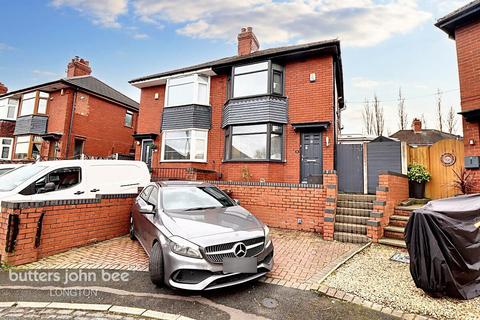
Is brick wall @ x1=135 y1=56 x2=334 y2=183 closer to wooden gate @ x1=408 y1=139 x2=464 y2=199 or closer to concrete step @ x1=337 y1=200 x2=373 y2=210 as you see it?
concrete step @ x1=337 y1=200 x2=373 y2=210

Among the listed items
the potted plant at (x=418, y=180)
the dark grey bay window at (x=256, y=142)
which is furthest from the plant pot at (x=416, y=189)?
the dark grey bay window at (x=256, y=142)

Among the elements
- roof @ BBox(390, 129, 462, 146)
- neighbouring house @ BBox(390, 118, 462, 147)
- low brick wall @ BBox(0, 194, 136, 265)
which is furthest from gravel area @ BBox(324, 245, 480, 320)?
roof @ BBox(390, 129, 462, 146)

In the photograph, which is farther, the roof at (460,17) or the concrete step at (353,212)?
the roof at (460,17)

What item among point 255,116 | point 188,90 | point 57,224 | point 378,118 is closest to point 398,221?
point 255,116

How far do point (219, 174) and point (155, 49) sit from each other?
8434mm

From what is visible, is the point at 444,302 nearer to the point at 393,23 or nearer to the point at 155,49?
the point at 393,23

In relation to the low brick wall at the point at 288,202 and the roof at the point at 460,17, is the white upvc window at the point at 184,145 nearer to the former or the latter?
the low brick wall at the point at 288,202

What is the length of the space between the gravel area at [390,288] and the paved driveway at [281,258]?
1.04 feet

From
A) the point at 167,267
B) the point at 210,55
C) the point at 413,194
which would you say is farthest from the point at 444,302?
the point at 210,55

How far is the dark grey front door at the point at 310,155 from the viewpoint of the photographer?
33.8ft

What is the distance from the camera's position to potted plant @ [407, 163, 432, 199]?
28.2ft

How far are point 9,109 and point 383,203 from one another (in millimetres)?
26392

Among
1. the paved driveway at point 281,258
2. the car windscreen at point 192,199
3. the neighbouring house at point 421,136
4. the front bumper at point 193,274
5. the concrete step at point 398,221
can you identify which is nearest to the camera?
the front bumper at point 193,274

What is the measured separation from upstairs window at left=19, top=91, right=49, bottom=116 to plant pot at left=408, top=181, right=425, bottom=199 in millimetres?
22564
